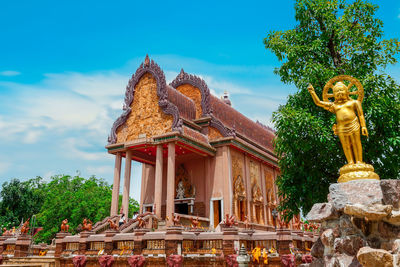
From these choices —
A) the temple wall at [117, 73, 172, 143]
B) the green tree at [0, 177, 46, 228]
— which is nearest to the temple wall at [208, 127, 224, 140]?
the temple wall at [117, 73, 172, 143]

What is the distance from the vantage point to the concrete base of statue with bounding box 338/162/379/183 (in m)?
6.16

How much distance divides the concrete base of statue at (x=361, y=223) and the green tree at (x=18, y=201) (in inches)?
1325

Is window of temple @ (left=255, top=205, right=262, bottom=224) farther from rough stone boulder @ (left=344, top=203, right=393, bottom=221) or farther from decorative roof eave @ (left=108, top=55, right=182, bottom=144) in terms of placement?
rough stone boulder @ (left=344, top=203, right=393, bottom=221)

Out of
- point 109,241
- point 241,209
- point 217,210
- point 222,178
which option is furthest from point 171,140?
point 109,241

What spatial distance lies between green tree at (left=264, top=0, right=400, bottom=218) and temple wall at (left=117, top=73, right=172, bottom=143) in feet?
29.1

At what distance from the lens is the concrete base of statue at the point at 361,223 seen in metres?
5.18

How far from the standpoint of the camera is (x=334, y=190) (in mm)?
6086

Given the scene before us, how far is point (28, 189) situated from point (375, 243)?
117 ft

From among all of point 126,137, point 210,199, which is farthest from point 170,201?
point 126,137

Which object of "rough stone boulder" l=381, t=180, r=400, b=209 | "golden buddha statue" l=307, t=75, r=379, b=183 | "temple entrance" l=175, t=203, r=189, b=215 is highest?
"temple entrance" l=175, t=203, r=189, b=215

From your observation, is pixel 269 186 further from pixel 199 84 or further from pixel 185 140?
pixel 185 140

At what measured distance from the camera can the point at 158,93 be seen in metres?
20.7

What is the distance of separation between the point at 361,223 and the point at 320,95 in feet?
24.6

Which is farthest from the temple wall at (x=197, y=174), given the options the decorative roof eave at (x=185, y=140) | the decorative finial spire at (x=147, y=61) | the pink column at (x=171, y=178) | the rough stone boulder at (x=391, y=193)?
the rough stone boulder at (x=391, y=193)
